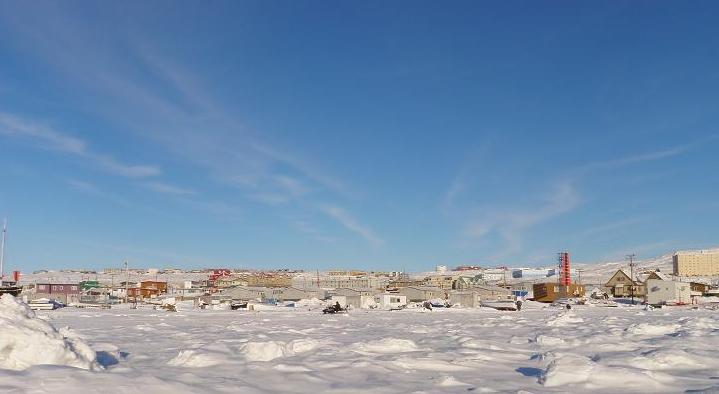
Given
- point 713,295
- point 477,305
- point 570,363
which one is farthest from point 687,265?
point 570,363

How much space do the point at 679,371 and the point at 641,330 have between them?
9803mm

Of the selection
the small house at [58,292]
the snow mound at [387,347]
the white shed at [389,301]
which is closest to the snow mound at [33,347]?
the snow mound at [387,347]

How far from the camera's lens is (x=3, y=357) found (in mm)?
8805

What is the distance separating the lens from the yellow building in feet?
561

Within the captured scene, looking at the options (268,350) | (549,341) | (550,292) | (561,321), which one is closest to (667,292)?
(550,292)

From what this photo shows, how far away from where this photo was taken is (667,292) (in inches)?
2749

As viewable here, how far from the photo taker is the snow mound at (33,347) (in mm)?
8875

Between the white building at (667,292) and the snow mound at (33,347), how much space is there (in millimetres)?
72176

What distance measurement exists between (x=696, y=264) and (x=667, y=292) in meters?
124

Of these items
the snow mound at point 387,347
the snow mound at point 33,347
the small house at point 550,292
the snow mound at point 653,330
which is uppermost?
the snow mound at point 33,347

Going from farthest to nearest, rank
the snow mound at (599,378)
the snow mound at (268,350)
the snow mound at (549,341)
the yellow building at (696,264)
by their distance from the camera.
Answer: the yellow building at (696,264) → the snow mound at (549,341) → the snow mound at (268,350) → the snow mound at (599,378)

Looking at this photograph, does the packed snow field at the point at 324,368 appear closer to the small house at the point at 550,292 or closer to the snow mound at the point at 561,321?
the snow mound at the point at 561,321

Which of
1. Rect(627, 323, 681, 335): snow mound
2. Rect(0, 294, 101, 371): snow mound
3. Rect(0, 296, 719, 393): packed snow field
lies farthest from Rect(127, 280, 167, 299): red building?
Rect(0, 294, 101, 371): snow mound

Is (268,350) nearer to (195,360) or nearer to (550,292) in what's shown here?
(195,360)
